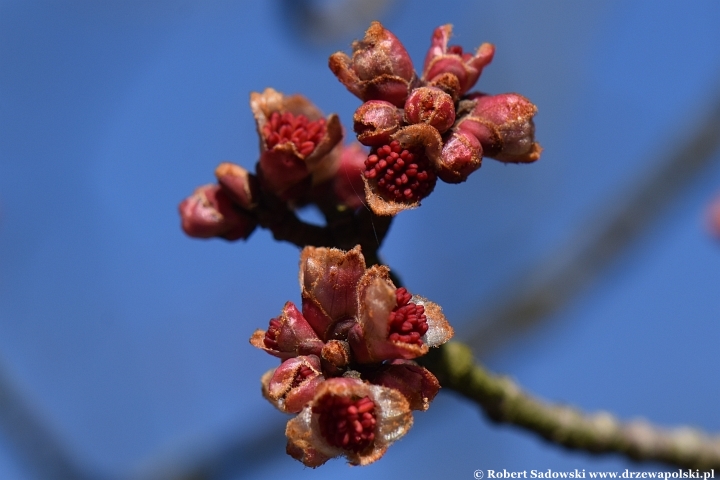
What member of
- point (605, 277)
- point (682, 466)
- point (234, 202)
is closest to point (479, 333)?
point (605, 277)

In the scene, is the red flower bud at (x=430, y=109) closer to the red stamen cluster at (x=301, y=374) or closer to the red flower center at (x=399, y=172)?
the red flower center at (x=399, y=172)

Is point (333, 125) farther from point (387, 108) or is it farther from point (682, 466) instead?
point (682, 466)

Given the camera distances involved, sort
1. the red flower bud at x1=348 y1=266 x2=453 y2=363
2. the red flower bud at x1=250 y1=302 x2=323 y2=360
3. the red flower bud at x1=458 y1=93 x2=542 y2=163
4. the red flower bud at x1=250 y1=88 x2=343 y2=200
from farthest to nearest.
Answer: the red flower bud at x1=250 y1=88 x2=343 y2=200, the red flower bud at x1=458 y1=93 x2=542 y2=163, the red flower bud at x1=250 y1=302 x2=323 y2=360, the red flower bud at x1=348 y1=266 x2=453 y2=363

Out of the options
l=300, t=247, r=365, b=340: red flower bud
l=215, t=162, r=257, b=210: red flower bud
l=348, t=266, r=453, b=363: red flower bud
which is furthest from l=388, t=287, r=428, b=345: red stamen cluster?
l=215, t=162, r=257, b=210: red flower bud

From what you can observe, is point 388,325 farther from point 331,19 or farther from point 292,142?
point 331,19

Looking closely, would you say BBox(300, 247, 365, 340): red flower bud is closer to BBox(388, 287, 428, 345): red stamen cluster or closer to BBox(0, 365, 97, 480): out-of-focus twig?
BBox(388, 287, 428, 345): red stamen cluster
